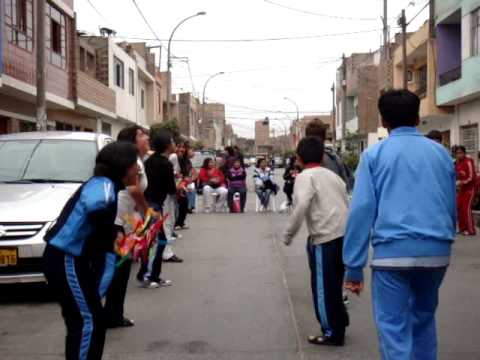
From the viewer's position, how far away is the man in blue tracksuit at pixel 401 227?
12.3 ft

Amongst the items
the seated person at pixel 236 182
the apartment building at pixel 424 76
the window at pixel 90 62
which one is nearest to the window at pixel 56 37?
the seated person at pixel 236 182

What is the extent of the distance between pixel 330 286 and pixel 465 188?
306 inches

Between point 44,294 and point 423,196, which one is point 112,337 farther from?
point 423,196

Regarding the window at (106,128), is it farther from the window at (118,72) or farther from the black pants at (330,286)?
the black pants at (330,286)

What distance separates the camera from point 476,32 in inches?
832

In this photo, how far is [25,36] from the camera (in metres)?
18.7

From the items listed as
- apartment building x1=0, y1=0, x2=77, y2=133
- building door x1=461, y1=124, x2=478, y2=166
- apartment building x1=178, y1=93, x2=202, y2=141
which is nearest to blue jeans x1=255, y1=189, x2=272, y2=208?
apartment building x1=0, y1=0, x2=77, y2=133

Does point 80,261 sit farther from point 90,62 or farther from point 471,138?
point 90,62

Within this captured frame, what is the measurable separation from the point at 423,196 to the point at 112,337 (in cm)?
315

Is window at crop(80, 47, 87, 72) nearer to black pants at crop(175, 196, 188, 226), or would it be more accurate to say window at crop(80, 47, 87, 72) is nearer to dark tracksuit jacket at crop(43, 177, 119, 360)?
black pants at crop(175, 196, 188, 226)

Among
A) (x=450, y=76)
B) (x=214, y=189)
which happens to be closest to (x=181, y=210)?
(x=214, y=189)

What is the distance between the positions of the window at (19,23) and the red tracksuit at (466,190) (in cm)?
1142

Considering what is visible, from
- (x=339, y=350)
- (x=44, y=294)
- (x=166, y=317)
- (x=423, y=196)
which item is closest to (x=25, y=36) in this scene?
(x=44, y=294)

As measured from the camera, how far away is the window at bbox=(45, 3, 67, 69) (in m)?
21.4
